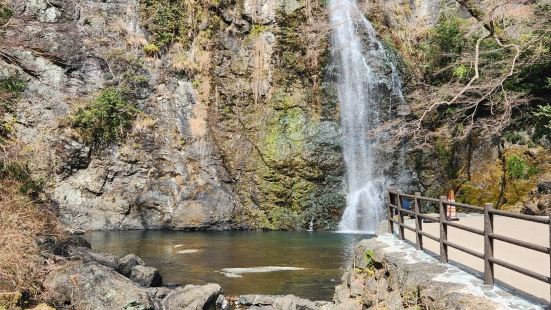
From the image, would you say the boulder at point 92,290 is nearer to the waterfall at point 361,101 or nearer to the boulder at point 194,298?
the boulder at point 194,298

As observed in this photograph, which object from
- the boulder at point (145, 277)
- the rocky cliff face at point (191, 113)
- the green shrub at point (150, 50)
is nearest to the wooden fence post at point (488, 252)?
the boulder at point (145, 277)

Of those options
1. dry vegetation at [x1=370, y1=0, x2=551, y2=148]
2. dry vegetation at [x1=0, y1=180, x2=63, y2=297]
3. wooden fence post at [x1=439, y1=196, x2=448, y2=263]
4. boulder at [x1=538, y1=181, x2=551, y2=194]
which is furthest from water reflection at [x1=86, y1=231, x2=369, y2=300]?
boulder at [x1=538, y1=181, x2=551, y2=194]

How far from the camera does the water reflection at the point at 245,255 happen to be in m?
11.4

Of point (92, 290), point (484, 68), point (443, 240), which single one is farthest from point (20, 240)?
point (484, 68)

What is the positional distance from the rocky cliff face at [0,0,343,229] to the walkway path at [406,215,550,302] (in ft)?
37.2

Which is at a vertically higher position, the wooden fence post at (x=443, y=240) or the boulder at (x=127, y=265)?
the wooden fence post at (x=443, y=240)

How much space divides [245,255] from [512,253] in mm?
8865

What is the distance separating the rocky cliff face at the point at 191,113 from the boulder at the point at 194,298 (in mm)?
11491

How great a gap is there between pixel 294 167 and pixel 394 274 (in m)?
15.6

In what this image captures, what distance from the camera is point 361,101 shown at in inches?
931

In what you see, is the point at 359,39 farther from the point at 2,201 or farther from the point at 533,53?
the point at 2,201

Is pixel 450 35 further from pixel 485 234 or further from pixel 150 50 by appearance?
pixel 485 234

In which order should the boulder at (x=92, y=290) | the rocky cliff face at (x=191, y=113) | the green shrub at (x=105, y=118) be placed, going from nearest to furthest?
the boulder at (x=92, y=290), the rocky cliff face at (x=191, y=113), the green shrub at (x=105, y=118)

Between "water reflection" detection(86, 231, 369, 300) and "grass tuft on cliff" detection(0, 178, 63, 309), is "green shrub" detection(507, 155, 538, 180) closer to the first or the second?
"water reflection" detection(86, 231, 369, 300)
